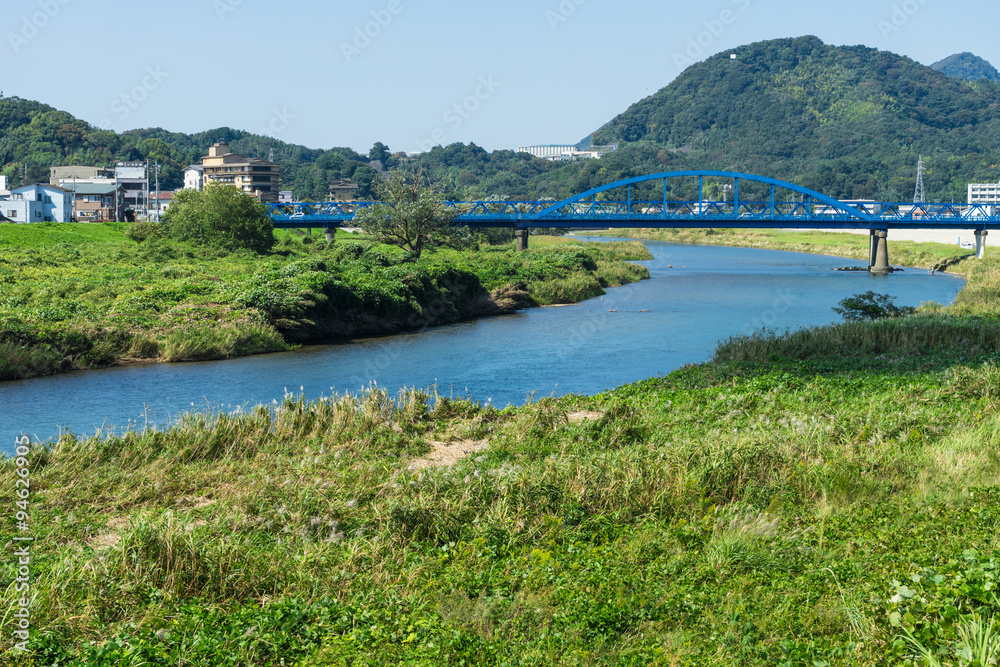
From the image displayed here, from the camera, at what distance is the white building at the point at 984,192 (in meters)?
152

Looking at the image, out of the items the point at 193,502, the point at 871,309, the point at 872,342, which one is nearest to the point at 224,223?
the point at 871,309

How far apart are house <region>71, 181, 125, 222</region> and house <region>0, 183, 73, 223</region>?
2.71 m

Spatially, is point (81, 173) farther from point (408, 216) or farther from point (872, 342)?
point (872, 342)

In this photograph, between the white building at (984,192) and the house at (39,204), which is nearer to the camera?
the house at (39,204)

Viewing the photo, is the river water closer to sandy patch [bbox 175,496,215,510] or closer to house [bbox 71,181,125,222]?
sandy patch [bbox 175,496,215,510]

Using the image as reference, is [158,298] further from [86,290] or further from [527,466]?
[527,466]

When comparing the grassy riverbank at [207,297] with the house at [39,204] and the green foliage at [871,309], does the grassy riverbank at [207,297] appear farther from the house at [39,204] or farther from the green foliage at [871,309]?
the house at [39,204]

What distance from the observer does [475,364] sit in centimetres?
2742

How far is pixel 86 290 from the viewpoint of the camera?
31.9 m

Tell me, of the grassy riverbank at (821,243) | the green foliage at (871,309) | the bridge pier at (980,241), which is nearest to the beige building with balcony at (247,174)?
the grassy riverbank at (821,243)

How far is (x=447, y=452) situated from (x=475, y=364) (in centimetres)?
1338

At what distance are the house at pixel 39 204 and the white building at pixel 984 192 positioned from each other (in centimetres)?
14000

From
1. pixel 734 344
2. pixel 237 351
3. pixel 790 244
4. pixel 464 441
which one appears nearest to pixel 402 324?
pixel 237 351

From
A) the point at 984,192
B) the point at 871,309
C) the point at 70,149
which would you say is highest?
the point at 70,149
